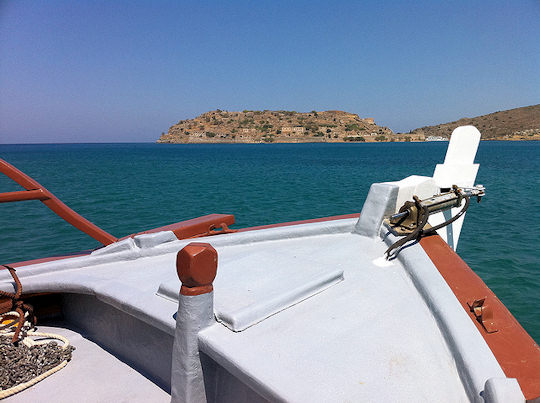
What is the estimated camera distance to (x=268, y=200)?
17.9 metres

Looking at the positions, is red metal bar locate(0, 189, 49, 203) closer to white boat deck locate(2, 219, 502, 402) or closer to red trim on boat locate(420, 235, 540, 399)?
white boat deck locate(2, 219, 502, 402)

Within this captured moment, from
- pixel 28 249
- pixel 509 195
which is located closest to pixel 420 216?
pixel 28 249

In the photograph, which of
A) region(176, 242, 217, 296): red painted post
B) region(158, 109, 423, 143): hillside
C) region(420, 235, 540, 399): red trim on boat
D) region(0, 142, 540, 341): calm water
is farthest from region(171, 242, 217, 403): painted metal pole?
region(158, 109, 423, 143): hillside

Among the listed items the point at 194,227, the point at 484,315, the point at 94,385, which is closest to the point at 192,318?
the point at 94,385

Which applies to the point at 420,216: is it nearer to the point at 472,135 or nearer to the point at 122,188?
the point at 472,135

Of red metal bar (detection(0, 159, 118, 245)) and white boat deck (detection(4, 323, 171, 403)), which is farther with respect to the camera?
red metal bar (detection(0, 159, 118, 245))

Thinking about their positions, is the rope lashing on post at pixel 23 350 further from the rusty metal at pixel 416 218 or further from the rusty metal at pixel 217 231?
the rusty metal at pixel 416 218

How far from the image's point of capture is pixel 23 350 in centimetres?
265

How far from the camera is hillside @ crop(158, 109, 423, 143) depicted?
148 metres

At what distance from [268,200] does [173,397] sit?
16.0m

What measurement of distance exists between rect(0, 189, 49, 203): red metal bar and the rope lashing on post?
607 mm

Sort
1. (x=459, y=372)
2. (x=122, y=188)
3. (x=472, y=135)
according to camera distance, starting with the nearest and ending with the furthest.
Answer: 1. (x=459, y=372)
2. (x=472, y=135)
3. (x=122, y=188)

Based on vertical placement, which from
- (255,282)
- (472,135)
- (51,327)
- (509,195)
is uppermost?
(472,135)

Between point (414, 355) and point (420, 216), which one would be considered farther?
point (420, 216)
